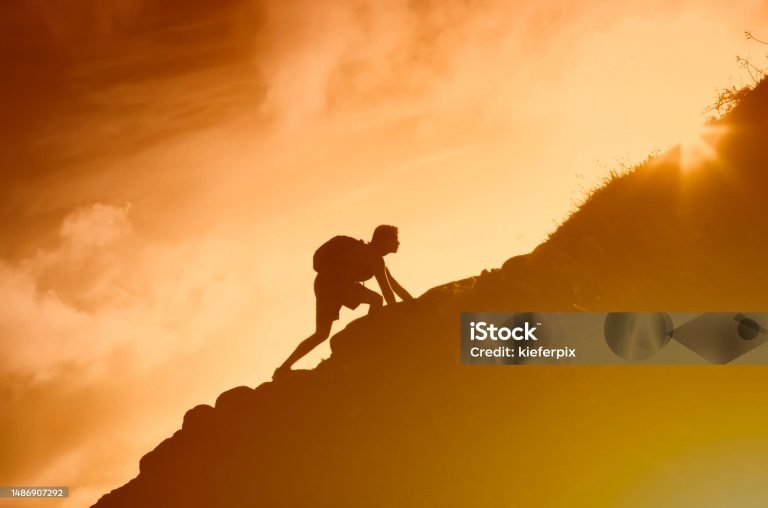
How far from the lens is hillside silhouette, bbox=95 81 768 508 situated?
948 centimetres

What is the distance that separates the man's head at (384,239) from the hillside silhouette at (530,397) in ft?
3.11

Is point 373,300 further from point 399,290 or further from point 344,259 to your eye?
point 344,259

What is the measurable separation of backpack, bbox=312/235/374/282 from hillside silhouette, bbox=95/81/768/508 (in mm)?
787

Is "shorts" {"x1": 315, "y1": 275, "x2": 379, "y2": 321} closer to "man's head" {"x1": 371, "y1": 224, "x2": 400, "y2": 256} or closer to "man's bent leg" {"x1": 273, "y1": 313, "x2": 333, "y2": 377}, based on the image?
"man's bent leg" {"x1": 273, "y1": 313, "x2": 333, "y2": 377}

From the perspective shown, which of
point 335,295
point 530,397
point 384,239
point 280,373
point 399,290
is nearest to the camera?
point 530,397

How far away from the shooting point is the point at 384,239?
10508mm

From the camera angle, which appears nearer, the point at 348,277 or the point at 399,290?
the point at 348,277

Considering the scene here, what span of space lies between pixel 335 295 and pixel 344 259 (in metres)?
0.56

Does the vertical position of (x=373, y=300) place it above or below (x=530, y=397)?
above

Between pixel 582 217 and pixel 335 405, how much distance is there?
4782 millimetres

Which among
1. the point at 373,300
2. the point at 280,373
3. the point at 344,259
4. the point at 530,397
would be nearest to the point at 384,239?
the point at 344,259

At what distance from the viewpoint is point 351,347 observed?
1106 cm

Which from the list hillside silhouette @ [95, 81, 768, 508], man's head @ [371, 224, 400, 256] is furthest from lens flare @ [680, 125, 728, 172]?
man's head @ [371, 224, 400, 256]

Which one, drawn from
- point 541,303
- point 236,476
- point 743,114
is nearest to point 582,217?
point 541,303
